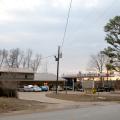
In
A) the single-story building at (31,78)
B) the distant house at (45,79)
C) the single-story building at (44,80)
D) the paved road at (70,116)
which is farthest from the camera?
the distant house at (45,79)

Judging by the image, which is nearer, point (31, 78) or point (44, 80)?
point (31, 78)

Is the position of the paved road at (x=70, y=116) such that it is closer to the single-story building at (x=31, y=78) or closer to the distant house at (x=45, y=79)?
the single-story building at (x=31, y=78)

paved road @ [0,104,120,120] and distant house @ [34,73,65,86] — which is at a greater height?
distant house @ [34,73,65,86]

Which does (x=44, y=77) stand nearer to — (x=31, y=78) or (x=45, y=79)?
(x=45, y=79)

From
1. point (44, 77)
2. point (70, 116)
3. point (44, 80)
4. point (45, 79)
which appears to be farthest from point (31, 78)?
point (70, 116)

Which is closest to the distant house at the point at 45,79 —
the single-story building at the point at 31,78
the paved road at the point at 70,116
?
the single-story building at the point at 31,78

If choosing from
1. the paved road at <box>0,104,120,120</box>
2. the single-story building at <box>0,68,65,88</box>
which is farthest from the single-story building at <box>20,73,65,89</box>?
the paved road at <box>0,104,120,120</box>

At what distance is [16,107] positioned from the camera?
28.1 m

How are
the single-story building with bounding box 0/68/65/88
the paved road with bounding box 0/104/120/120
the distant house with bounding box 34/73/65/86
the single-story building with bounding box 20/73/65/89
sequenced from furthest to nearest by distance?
1. the distant house with bounding box 34/73/65/86
2. the single-story building with bounding box 20/73/65/89
3. the single-story building with bounding box 0/68/65/88
4. the paved road with bounding box 0/104/120/120

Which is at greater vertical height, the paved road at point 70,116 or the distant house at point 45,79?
the distant house at point 45,79

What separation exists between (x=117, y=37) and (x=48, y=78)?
211 ft

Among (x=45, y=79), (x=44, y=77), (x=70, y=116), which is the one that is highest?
(x=44, y=77)

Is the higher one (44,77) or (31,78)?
(44,77)

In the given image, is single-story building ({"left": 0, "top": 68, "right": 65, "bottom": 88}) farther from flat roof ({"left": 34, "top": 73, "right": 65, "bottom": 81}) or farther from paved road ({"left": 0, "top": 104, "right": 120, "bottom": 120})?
paved road ({"left": 0, "top": 104, "right": 120, "bottom": 120})
